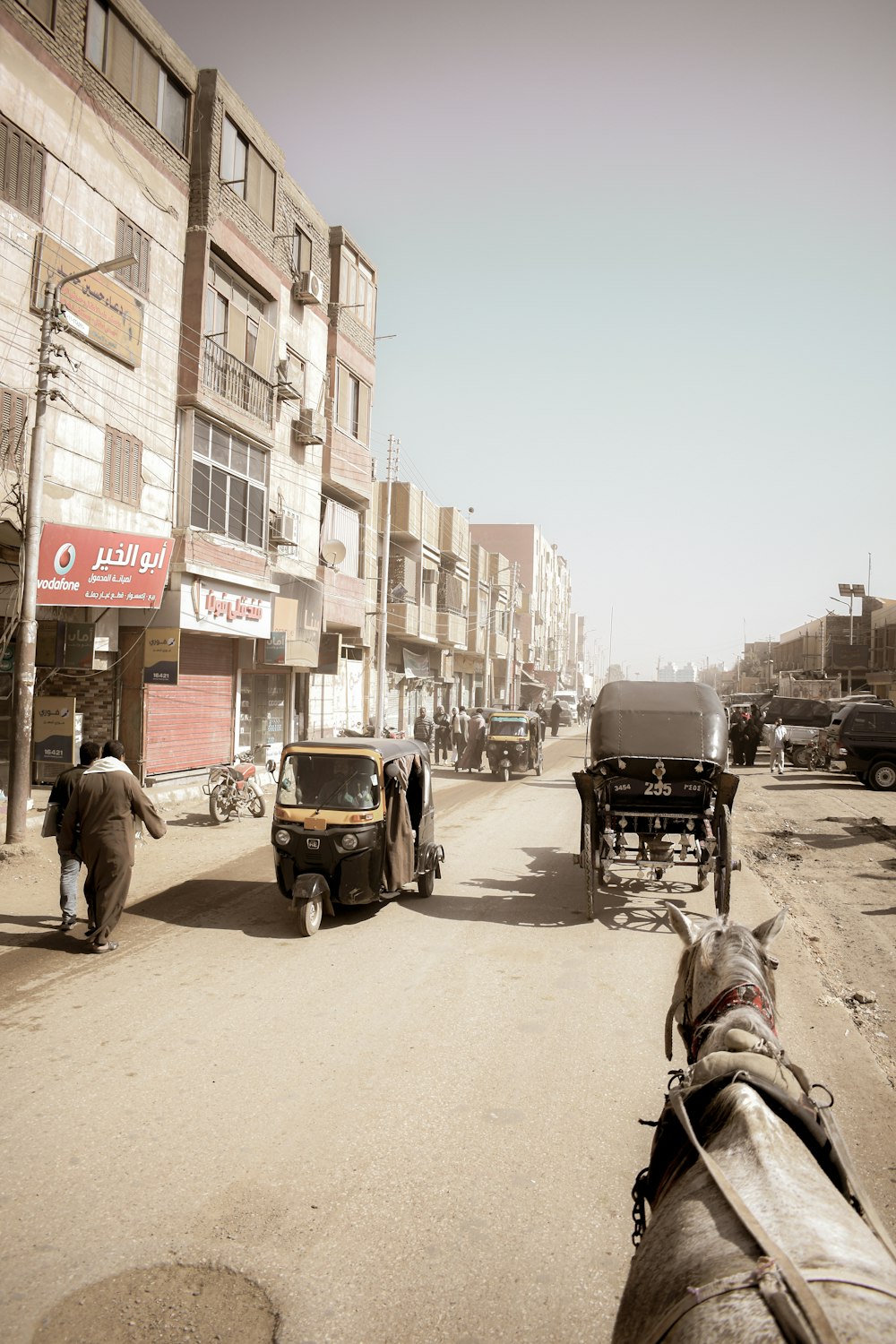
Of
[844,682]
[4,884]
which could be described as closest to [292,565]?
[4,884]

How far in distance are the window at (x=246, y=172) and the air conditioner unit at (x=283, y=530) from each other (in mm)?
6974

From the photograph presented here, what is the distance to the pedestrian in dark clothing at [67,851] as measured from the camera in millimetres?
8141

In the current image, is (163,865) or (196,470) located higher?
(196,470)

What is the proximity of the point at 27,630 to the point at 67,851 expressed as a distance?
505cm

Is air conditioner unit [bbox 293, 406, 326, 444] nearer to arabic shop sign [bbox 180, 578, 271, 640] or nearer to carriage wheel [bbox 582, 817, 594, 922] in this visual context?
arabic shop sign [bbox 180, 578, 271, 640]

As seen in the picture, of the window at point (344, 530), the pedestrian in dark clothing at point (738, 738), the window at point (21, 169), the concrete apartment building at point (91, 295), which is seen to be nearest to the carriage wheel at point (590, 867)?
the concrete apartment building at point (91, 295)

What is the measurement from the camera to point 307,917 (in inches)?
331

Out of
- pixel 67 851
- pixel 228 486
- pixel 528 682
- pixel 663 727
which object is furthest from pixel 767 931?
pixel 528 682

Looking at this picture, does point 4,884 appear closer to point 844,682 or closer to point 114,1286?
point 114,1286

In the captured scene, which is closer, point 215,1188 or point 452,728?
point 215,1188

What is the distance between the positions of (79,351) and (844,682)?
6266 centimetres

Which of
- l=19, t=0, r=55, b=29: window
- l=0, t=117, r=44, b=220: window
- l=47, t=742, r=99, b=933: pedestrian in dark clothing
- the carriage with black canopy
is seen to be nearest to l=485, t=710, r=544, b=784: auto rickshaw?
the carriage with black canopy

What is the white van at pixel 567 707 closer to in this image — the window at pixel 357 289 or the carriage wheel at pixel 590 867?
the window at pixel 357 289

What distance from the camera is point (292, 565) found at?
22250 mm
